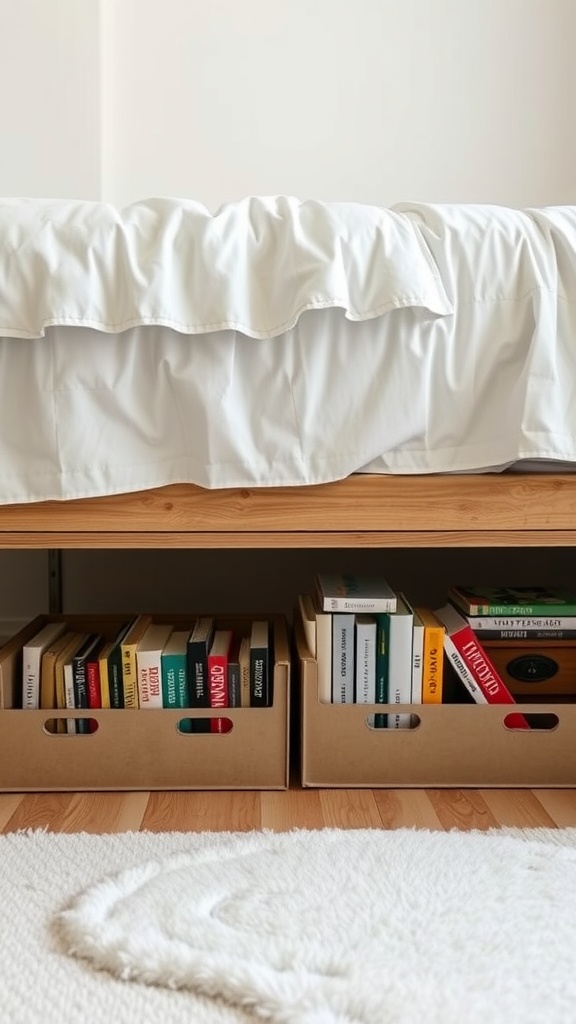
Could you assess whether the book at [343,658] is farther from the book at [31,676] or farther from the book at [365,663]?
the book at [31,676]

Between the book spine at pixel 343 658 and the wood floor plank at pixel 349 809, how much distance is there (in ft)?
0.41

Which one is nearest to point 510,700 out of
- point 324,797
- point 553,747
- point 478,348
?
point 553,747

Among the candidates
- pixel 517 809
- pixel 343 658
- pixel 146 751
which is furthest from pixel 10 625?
pixel 517 809

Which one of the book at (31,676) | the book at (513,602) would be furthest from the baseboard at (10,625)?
the book at (513,602)

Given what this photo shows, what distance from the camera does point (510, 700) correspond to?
127cm

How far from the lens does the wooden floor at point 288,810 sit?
1.14m

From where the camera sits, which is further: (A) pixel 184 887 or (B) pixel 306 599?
(B) pixel 306 599

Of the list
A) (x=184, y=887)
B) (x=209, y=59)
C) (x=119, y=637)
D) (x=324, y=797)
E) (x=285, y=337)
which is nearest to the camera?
(x=184, y=887)

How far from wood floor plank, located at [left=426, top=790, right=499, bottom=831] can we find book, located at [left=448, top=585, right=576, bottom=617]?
253 mm

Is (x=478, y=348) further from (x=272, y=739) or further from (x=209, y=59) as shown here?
(x=209, y=59)

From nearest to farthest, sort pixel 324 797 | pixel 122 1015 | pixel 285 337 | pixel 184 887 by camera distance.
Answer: pixel 122 1015, pixel 184 887, pixel 285 337, pixel 324 797

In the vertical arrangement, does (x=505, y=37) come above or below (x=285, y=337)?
above

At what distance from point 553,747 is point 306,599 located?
42 centimetres

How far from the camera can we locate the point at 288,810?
46.5 inches
